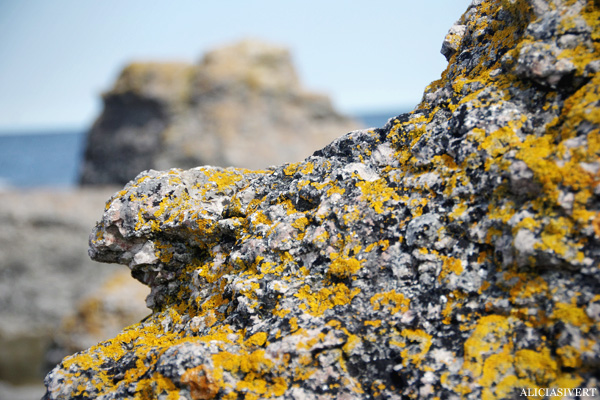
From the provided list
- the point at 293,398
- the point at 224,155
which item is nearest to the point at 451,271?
the point at 293,398

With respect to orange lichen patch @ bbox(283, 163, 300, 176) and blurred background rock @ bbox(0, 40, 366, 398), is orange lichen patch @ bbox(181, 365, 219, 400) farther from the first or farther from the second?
blurred background rock @ bbox(0, 40, 366, 398)

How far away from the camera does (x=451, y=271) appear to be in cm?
275

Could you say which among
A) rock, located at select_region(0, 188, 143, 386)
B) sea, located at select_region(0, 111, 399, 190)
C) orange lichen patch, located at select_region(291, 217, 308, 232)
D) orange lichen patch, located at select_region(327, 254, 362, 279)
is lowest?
orange lichen patch, located at select_region(327, 254, 362, 279)

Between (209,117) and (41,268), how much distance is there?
1034 cm

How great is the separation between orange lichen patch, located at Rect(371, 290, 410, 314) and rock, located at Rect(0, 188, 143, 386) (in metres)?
17.4

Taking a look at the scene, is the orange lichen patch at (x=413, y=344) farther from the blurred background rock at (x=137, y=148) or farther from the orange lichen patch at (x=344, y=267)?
the blurred background rock at (x=137, y=148)

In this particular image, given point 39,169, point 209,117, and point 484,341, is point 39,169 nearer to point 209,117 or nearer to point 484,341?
point 209,117

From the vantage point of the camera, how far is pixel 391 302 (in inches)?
111

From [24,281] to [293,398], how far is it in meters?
19.5

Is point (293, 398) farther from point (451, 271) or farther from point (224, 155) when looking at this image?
point (224, 155)

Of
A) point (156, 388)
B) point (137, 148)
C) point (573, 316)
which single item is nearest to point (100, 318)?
point (156, 388)

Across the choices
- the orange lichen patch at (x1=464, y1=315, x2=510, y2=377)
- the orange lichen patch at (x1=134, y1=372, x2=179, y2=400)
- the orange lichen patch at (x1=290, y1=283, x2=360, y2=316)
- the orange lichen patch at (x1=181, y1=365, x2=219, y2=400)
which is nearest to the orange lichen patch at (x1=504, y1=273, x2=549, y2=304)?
the orange lichen patch at (x1=464, y1=315, x2=510, y2=377)

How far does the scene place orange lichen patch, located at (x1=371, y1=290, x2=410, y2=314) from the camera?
9.13ft

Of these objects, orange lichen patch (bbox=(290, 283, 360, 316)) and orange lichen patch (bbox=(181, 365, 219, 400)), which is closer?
orange lichen patch (bbox=(181, 365, 219, 400))
